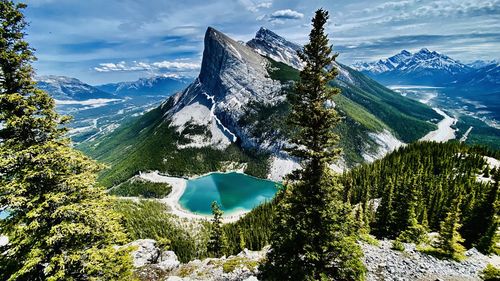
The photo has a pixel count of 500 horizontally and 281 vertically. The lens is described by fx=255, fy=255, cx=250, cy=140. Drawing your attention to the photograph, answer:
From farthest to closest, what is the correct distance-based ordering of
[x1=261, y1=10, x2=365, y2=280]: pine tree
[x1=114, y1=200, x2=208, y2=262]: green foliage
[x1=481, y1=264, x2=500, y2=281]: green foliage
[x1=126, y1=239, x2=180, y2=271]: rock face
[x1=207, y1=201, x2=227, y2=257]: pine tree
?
[x1=114, y1=200, x2=208, y2=262]: green foliage, [x1=207, y1=201, x2=227, y2=257]: pine tree, [x1=126, y1=239, x2=180, y2=271]: rock face, [x1=261, y1=10, x2=365, y2=280]: pine tree, [x1=481, y1=264, x2=500, y2=281]: green foliage

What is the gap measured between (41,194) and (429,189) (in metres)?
93.1

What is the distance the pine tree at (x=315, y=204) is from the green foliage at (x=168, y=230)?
9273cm

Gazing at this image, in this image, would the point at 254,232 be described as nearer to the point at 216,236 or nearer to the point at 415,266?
the point at 216,236

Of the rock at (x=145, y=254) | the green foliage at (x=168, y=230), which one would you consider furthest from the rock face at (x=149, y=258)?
the green foliage at (x=168, y=230)

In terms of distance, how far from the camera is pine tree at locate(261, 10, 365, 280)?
1967cm

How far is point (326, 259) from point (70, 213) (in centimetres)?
1810

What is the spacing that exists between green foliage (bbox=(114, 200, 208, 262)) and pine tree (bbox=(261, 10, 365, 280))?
92.7m

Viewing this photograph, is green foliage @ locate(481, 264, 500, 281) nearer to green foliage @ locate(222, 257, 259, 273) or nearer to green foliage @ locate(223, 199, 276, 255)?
green foliage @ locate(222, 257, 259, 273)

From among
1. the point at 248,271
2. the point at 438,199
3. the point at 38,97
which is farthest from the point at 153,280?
the point at 438,199

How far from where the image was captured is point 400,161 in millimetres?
123688

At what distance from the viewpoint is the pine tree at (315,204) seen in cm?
1967

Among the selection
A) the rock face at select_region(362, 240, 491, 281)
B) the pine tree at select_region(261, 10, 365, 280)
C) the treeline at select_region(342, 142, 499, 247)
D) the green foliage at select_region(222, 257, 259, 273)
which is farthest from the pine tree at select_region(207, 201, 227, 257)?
the pine tree at select_region(261, 10, 365, 280)

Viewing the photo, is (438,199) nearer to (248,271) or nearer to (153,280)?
(248,271)

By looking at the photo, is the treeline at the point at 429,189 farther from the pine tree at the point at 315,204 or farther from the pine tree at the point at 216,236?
the pine tree at the point at 216,236
